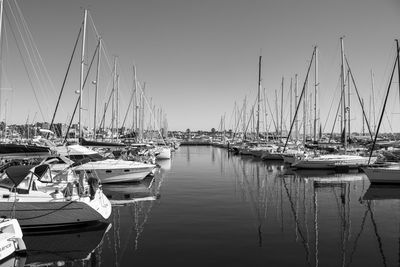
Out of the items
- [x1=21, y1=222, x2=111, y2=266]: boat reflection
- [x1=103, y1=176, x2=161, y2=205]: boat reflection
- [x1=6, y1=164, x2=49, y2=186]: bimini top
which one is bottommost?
[x1=103, y1=176, x2=161, y2=205]: boat reflection

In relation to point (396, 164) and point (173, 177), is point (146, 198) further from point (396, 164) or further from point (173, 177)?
point (396, 164)

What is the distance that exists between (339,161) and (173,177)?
1728 centimetres

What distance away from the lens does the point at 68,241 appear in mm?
12562

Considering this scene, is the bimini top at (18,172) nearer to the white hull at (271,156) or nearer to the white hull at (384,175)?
the white hull at (384,175)

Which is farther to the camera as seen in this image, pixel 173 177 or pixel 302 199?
pixel 173 177

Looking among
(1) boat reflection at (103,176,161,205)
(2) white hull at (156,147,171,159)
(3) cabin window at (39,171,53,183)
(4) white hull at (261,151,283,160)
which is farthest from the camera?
(4) white hull at (261,151,283,160)

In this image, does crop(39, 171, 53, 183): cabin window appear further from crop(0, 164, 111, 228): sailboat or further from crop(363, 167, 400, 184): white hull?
crop(363, 167, 400, 184): white hull

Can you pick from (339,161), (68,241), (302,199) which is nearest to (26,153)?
(68,241)

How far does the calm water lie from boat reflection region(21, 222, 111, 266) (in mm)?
31

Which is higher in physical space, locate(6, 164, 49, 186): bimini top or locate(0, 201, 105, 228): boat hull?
locate(6, 164, 49, 186): bimini top

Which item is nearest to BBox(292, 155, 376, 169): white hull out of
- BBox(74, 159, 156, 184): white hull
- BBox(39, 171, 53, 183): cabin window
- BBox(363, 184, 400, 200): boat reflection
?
BBox(363, 184, 400, 200): boat reflection

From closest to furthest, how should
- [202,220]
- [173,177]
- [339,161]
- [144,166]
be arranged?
[202,220] → [144,166] → [173,177] → [339,161]

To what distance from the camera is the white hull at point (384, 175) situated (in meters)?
25.9

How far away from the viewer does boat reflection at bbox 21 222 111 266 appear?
10.8 meters
